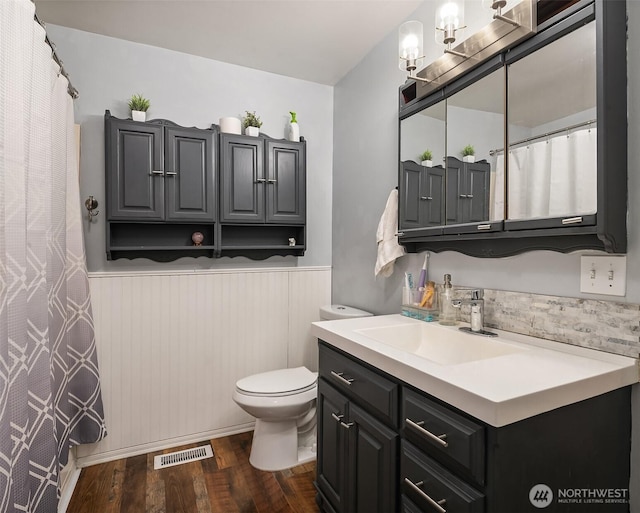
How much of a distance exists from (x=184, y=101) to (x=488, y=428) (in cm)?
244

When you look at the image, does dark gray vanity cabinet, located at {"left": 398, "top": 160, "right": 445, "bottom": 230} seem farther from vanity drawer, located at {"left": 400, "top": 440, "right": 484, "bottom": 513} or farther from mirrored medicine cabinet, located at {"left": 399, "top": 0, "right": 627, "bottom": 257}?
vanity drawer, located at {"left": 400, "top": 440, "right": 484, "bottom": 513}

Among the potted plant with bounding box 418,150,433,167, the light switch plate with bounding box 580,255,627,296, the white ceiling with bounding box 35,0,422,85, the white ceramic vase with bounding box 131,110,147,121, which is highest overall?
the white ceiling with bounding box 35,0,422,85

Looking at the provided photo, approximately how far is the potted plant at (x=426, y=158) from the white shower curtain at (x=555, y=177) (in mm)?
451

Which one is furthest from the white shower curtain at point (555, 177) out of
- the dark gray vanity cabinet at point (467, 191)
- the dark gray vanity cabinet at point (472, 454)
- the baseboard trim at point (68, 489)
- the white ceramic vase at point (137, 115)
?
the baseboard trim at point (68, 489)

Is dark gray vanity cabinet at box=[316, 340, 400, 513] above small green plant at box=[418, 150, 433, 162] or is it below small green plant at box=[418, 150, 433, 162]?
below

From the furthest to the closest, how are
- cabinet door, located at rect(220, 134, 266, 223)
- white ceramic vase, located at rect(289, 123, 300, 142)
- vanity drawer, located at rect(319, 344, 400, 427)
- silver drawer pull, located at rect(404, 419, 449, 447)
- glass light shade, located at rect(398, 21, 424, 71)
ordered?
white ceramic vase, located at rect(289, 123, 300, 142)
cabinet door, located at rect(220, 134, 266, 223)
glass light shade, located at rect(398, 21, 424, 71)
vanity drawer, located at rect(319, 344, 400, 427)
silver drawer pull, located at rect(404, 419, 449, 447)

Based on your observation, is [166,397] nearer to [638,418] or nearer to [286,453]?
[286,453]

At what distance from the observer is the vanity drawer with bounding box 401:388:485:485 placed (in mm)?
918

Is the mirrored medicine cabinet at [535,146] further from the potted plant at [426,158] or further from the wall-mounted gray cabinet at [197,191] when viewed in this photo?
the wall-mounted gray cabinet at [197,191]

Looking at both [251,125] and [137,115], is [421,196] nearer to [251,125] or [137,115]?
[251,125]

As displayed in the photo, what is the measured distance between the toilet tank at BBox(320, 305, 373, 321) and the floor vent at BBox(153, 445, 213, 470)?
1.10m

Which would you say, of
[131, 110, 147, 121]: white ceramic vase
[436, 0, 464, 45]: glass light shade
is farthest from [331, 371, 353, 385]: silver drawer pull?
[131, 110, 147, 121]: white ceramic vase

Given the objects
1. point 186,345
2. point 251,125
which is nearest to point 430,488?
point 186,345
